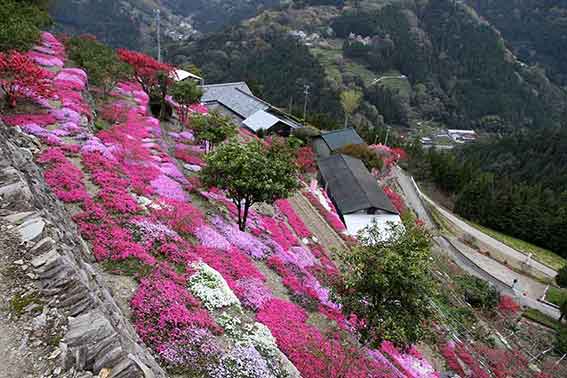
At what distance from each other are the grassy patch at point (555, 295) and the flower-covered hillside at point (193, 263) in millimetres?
33075

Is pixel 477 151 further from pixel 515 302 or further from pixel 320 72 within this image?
pixel 515 302

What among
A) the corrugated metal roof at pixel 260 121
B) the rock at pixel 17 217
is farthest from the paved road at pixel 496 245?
the rock at pixel 17 217

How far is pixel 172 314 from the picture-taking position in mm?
14078

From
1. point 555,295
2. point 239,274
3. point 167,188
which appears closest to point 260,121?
point 167,188

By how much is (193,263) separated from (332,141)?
189 feet

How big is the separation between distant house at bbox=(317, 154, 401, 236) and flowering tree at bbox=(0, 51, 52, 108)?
33170 millimetres

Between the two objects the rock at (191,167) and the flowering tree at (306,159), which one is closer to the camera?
the rock at (191,167)

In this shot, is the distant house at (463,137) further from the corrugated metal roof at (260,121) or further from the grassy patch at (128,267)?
the grassy patch at (128,267)

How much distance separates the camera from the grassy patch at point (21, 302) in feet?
33.0

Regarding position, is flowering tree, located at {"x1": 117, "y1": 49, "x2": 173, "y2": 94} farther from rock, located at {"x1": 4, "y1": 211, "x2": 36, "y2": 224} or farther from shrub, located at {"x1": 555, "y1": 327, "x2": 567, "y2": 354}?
shrub, located at {"x1": 555, "y1": 327, "x2": 567, "y2": 354}

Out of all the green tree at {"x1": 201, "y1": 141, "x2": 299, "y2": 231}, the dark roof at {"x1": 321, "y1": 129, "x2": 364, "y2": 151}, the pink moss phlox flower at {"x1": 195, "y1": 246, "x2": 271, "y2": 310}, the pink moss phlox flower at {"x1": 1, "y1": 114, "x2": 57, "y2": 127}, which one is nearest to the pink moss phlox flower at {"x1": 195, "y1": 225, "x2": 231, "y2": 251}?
the pink moss phlox flower at {"x1": 195, "y1": 246, "x2": 271, "y2": 310}

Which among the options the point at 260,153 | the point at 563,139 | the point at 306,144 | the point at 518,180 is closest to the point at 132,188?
the point at 260,153

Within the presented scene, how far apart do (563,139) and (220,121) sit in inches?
5181

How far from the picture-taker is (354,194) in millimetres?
52375
